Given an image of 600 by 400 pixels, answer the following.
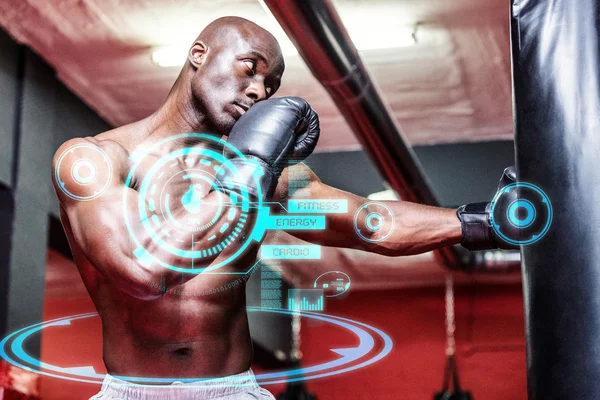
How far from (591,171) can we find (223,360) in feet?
2.97

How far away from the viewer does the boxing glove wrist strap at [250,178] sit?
1.58m

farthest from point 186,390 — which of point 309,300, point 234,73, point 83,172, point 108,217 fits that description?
point 309,300

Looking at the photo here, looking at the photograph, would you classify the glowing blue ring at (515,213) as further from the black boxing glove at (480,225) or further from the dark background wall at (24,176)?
the dark background wall at (24,176)

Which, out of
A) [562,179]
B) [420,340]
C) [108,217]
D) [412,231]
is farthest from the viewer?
[420,340]

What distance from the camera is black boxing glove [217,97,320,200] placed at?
63.2 inches

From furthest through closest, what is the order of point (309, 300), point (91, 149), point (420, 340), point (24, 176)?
point (309, 300), point (420, 340), point (24, 176), point (91, 149)

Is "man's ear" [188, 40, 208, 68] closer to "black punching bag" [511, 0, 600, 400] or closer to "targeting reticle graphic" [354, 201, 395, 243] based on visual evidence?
"targeting reticle graphic" [354, 201, 395, 243]

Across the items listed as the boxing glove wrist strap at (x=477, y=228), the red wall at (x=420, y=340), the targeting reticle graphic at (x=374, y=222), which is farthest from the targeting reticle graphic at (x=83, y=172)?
the red wall at (x=420, y=340)

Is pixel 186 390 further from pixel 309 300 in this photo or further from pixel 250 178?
pixel 309 300

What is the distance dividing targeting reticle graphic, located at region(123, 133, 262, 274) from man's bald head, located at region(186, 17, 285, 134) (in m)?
0.17

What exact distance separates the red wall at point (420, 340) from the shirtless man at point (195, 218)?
4.31 meters

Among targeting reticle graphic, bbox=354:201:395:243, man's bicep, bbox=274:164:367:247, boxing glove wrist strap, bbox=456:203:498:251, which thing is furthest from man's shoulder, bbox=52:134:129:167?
boxing glove wrist strap, bbox=456:203:498:251

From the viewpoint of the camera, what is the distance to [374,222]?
209cm

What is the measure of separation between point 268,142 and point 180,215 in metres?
0.25
